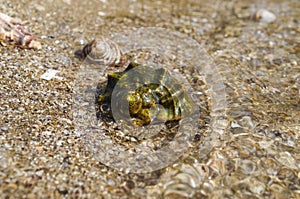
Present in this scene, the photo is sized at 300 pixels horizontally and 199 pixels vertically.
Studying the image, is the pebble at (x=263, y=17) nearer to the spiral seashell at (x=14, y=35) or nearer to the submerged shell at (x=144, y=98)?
the submerged shell at (x=144, y=98)

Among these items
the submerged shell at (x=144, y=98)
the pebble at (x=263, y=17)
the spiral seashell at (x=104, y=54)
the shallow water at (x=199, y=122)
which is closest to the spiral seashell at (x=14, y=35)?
the shallow water at (x=199, y=122)

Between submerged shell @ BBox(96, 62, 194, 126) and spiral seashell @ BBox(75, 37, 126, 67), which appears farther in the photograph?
spiral seashell @ BBox(75, 37, 126, 67)

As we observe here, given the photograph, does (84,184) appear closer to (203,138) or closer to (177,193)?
(177,193)

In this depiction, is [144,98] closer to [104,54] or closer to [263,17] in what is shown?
[104,54]

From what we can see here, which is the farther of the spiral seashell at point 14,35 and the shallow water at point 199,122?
the spiral seashell at point 14,35

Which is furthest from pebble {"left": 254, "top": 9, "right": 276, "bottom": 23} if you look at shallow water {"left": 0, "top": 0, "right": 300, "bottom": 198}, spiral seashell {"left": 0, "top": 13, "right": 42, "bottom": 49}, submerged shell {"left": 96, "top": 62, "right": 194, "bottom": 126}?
spiral seashell {"left": 0, "top": 13, "right": 42, "bottom": 49}

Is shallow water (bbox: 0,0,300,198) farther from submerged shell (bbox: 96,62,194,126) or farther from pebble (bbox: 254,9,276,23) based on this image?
submerged shell (bbox: 96,62,194,126)
